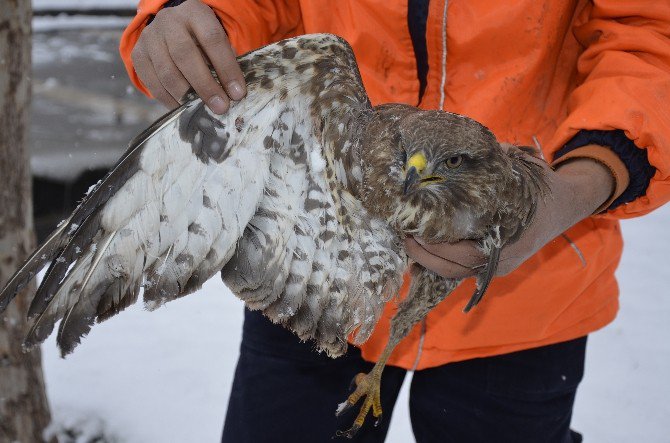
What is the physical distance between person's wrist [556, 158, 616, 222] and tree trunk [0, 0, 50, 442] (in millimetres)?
2481

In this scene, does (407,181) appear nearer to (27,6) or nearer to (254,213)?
(254,213)

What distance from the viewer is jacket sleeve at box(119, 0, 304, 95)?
87.7 inches

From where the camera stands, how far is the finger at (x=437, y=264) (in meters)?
2.26

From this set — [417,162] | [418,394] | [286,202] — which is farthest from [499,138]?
[418,394]

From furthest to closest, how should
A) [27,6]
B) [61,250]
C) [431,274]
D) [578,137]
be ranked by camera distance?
[27,6] → [431,274] → [578,137] → [61,250]

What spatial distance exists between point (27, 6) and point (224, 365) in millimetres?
2890

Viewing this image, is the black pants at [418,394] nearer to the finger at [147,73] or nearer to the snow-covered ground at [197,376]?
the finger at [147,73]

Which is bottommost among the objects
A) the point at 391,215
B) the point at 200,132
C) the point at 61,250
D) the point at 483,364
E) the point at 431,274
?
the point at 483,364

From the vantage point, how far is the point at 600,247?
2.55 metres

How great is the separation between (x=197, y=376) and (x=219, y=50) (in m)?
3.48


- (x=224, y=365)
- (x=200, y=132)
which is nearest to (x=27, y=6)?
(x=200, y=132)

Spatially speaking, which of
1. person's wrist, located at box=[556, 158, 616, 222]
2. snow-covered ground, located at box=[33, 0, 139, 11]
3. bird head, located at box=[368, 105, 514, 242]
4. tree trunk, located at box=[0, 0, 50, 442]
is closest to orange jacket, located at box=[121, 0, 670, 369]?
person's wrist, located at box=[556, 158, 616, 222]

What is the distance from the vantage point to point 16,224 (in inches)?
137

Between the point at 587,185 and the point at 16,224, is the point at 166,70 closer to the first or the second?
the point at 587,185
